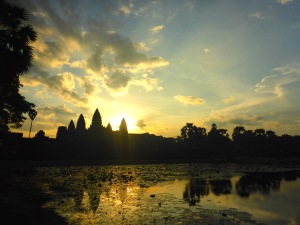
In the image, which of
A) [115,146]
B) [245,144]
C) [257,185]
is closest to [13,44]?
[257,185]

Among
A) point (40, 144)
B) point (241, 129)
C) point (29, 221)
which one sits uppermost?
point (241, 129)

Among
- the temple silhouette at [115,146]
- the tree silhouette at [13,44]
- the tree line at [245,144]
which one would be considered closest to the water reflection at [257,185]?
the tree silhouette at [13,44]

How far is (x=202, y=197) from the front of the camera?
20266 millimetres

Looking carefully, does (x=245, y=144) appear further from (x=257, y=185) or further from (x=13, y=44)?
(x=13, y=44)

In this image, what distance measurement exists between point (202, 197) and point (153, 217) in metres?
7.75

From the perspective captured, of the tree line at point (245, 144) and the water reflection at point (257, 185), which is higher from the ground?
the tree line at point (245, 144)

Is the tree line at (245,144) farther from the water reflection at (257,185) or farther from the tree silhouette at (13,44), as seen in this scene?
the tree silhouette at (13,44)

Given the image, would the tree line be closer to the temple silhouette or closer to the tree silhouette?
the temple silhouette

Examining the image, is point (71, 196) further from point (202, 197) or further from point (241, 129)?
point (241, 129)

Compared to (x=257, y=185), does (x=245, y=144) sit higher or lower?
higher

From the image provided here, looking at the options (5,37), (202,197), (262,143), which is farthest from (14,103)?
(262,143)

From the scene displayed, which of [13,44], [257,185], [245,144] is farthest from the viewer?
[245,144]

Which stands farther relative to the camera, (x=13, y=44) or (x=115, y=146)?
(x=115, y=146)

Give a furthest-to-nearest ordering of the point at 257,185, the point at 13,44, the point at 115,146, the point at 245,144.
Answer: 1. the point at 245,144
2. the point at 115,146
3. the point at 257,185
4. the point at 13,44
